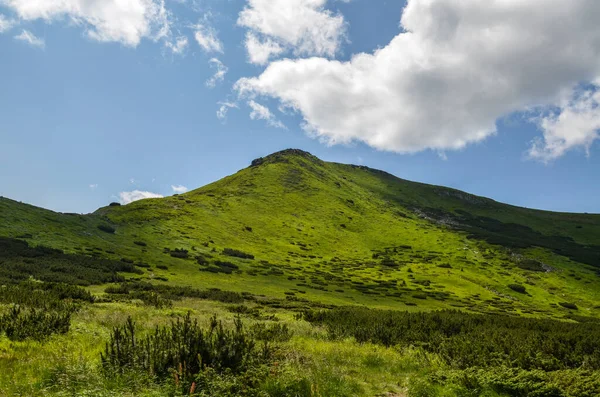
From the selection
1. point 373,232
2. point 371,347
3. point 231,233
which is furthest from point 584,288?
point 371,347

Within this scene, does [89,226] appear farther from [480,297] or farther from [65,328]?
[480,297]

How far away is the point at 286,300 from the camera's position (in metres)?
47.6

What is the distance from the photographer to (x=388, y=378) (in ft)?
42.8

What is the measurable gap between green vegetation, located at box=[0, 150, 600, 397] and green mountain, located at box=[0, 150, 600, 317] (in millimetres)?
826

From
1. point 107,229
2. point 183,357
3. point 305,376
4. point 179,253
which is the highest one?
point 107,229

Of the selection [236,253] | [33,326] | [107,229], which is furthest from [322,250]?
[33,326]

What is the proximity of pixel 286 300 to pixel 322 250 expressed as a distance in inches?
3035

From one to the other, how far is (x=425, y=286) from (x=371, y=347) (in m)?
75.3

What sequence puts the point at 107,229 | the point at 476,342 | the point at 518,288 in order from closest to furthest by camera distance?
1. the point at 476,342
2. the point at 107,229
3. the point at 518,288

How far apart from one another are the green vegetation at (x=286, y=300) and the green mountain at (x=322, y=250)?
2.71ft

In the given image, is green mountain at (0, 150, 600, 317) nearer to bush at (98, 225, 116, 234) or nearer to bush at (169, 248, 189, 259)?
bush at (169, 248, 189, 259)

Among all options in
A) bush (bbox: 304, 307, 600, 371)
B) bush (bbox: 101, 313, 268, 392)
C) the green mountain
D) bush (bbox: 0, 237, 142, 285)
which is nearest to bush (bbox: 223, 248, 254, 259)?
the green mountain

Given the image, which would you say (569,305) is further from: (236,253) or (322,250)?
(236,253)

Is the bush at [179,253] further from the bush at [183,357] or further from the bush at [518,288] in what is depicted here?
the bush at [518,288]
